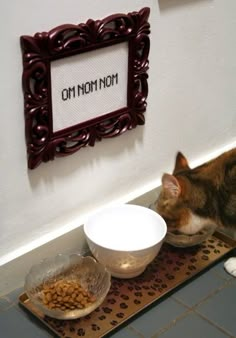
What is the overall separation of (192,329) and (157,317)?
106mm

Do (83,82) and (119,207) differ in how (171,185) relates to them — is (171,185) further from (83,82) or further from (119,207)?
(83,82)

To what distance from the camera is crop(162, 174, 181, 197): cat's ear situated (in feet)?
5.03

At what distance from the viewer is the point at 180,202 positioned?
1.60m

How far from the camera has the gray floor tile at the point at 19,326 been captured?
1476mm

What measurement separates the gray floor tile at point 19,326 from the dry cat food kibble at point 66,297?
0.07 m

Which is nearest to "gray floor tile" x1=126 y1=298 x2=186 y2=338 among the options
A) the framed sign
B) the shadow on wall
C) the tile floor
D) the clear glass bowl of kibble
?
the tile floor

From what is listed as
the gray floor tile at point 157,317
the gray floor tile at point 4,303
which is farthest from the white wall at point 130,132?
the gray floor tile at point 157,317

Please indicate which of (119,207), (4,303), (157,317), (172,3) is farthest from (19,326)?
(172,3)

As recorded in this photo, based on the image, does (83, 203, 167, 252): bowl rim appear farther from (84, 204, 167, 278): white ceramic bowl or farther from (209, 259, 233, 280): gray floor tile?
(209, 259, 233, 280): gray floor tile

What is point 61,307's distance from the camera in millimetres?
1480

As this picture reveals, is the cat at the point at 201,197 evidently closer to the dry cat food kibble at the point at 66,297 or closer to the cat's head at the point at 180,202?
the cat's head at the point at 180,202

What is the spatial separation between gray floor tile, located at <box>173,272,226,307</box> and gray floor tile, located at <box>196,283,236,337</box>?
0.02 meters

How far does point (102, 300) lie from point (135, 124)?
0.57 m

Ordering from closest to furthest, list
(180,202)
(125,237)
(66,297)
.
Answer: (66,297) < (180,202) < (125,237)
